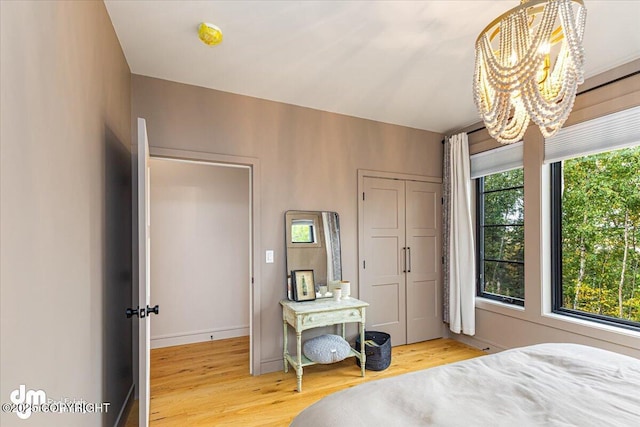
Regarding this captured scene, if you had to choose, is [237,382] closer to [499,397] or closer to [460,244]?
[499,397]

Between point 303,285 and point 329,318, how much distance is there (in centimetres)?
43

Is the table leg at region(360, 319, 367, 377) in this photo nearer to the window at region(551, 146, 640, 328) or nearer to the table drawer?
the table drawer

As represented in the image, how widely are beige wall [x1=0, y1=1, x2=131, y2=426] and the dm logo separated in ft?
0.08

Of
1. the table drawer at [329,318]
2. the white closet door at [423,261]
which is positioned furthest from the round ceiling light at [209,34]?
the white closet door at [423,261]

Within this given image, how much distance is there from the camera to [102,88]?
6.12ft

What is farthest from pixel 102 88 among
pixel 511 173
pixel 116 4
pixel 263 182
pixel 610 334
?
pixel 610 334

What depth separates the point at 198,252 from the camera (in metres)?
4.10

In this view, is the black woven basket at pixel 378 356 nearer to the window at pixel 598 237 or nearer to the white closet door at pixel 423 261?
the white closet door at pixel 423 261

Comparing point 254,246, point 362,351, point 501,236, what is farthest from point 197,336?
point 501,236

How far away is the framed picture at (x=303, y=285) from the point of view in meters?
3.15

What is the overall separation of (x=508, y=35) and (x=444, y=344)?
3.49 meters

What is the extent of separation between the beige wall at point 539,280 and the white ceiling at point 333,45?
0.25 m

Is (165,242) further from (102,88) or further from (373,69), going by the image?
(373,69)

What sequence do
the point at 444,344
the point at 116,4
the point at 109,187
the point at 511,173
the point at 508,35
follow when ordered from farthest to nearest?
1. the point at 444,344
2. the point at 511,173
3. the point at 109,187
4. the point at 116,4
5. the point at 508,35
